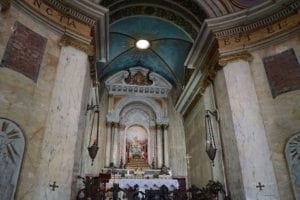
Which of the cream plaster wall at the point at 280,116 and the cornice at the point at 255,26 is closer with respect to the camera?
the cream plaster wall at the point at 280,116

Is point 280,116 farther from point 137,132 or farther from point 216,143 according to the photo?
point 137,132

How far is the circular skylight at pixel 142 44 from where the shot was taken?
11.8 metres

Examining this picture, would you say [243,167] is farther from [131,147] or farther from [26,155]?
[131,147]

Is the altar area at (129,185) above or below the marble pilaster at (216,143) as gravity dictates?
below

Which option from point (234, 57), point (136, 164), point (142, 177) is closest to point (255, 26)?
point (234, 57)

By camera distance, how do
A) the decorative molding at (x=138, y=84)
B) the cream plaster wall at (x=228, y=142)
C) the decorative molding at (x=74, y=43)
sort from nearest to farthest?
the cream plaster wall at (x=228, y=142) → the decorative molding at (x=74, y=43) → the decorative molding at (x=138, y=84)

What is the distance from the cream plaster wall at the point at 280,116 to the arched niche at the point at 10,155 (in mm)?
4745

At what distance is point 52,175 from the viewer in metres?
4.54

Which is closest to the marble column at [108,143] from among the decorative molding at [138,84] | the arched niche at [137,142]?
the arched niche at [137,142]

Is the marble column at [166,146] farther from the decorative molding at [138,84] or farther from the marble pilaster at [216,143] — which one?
the marble pilaster at [216,143]

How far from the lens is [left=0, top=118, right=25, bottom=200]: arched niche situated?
399 cm

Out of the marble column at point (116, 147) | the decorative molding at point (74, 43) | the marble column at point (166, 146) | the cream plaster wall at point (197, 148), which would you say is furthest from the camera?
the marble column at point (166, 146)

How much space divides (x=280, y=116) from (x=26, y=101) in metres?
5.07

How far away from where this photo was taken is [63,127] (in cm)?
498
